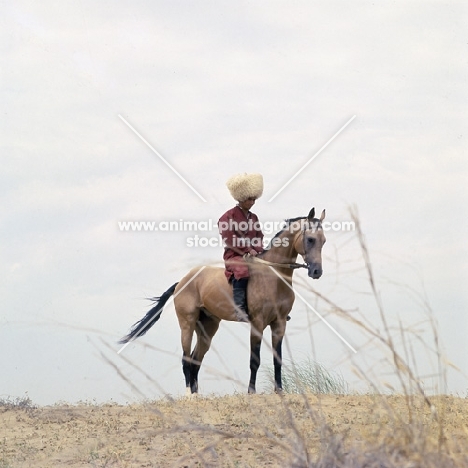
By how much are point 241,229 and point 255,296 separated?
90 cm

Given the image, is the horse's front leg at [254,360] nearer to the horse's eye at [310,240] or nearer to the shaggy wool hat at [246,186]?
the horse's eye at [310,240]

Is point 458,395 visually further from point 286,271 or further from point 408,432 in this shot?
point 408,432

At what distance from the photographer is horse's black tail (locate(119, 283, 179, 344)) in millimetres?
11102

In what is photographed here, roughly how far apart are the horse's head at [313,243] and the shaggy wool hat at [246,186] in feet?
2.66

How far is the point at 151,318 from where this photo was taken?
440 inches

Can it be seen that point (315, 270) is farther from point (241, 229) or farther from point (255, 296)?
point (241, 229)

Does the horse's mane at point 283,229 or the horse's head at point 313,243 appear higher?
the horse's mane at point 283,229

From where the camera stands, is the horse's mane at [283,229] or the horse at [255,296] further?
the horse's mane at [283,229]

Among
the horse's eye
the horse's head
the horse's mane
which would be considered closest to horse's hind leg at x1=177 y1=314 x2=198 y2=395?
the horse's mane


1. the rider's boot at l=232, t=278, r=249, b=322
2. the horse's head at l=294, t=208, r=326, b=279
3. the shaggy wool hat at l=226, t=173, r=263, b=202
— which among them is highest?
the shaggy wool hat at l=226, t=173, r=263, b=202

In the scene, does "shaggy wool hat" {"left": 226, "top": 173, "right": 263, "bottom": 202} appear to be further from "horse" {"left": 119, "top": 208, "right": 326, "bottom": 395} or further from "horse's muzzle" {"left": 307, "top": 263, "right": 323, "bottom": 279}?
"horse's muzzle" {"left": 307, "top": 263, "right": 323, "bottom": 279}

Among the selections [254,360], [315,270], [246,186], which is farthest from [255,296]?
[246,186]

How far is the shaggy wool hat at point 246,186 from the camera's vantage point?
936 cm

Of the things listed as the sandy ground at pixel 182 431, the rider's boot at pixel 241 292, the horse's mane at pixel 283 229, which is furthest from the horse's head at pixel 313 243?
the sandy ground at pixel 182 431
